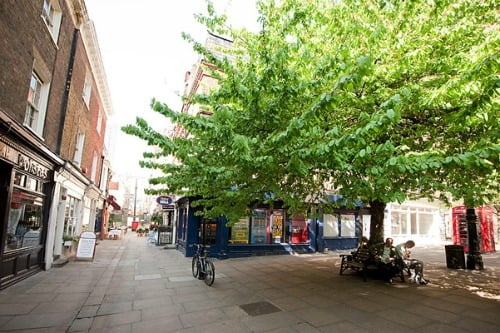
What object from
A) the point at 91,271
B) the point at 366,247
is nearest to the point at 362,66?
the point at 366,247

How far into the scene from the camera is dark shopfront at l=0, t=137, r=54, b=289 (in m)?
7.18

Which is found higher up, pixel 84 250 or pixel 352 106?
pixel 352 106

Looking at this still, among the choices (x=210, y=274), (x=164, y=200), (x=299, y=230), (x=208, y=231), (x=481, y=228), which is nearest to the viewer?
(x=210, y=274)

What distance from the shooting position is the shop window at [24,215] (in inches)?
305

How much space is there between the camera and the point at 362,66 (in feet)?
11.9

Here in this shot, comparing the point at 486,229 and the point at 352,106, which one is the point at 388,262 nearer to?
the point at 352,106

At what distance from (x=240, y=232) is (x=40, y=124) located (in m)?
9.84

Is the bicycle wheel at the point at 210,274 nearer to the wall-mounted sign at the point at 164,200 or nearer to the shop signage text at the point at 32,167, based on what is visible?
the shop signage text at the point at 32,167

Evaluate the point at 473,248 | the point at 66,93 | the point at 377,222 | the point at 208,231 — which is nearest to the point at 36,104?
the point at 66,93

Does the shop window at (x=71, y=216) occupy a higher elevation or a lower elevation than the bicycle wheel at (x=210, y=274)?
higher

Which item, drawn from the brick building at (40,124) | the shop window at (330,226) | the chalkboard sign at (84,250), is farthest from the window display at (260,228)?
the brick building at (40,124)

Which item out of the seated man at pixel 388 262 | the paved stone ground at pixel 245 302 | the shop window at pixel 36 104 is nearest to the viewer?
the paved stone ground at pixel 245 302

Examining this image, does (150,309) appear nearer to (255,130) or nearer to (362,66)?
(255,130)

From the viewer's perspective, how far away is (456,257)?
1159 cm
